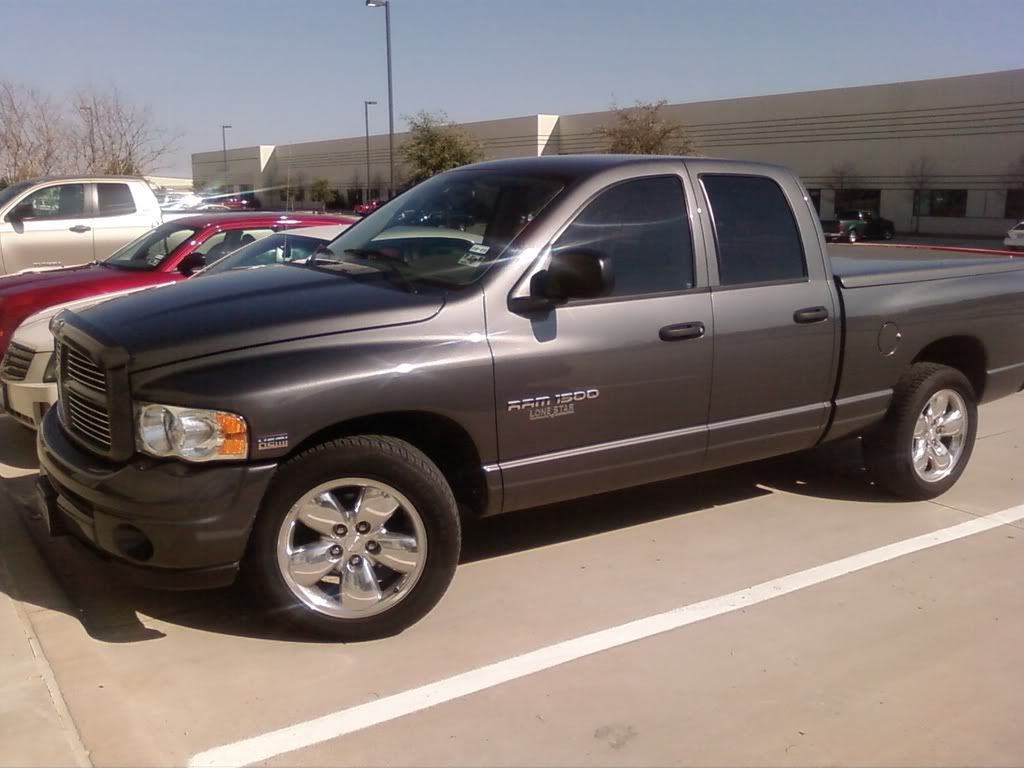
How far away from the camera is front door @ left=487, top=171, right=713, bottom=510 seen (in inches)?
166

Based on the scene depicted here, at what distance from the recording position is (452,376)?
3.99 meters

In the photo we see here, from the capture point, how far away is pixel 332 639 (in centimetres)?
396

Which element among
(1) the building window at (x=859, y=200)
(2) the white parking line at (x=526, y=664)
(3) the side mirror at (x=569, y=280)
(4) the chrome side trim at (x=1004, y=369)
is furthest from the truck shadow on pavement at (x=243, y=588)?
(1) the building window at (x=859, y=200)

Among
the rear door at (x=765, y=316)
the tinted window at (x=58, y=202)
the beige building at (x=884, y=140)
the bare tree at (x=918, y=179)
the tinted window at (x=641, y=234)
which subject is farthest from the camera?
the bare tree at (x=918, y=179)

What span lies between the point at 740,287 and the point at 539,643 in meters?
2.01

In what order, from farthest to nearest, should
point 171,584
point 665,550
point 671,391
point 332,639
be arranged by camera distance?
point 665,550, point 671,391, point 332,639, point 171,584

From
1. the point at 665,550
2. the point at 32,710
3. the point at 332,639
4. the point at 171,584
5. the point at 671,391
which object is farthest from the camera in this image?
the point at 665,550

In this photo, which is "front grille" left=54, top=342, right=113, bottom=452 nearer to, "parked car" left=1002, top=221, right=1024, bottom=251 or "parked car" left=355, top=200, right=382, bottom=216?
"parked car" left=355, top=200, right=382, bottom=216

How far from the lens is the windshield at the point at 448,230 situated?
438 cm

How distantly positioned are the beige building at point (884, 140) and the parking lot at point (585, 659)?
41.0 m

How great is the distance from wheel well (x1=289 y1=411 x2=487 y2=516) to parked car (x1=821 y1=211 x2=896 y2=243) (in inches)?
1473

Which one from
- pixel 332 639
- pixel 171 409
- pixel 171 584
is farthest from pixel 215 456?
pixel 332 639

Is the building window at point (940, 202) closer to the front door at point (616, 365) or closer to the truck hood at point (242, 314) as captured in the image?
the front door at point (616, 365)

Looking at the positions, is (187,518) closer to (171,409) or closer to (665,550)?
(171,409)
